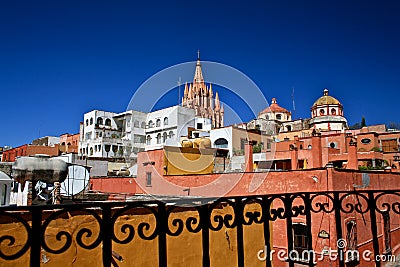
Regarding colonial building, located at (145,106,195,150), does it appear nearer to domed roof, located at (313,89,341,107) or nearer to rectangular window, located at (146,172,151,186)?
rectangular window, located at (146,172,151,186)

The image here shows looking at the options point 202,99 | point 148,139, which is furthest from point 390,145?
point 202,99

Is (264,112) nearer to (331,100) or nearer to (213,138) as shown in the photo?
(331,100)

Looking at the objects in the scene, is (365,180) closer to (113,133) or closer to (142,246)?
(142,246)

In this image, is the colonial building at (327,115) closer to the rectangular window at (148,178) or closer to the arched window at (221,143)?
the arched window at (221,143)

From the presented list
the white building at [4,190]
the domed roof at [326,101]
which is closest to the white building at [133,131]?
the domed roof at [326,101]

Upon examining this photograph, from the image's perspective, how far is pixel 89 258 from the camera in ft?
20.9

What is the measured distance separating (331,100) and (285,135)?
28.5 ft

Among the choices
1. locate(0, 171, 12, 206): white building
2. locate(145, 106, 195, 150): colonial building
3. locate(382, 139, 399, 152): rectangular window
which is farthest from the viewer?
locate(145, 106, 195, 150): colonial building

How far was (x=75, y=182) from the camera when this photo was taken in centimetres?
1466

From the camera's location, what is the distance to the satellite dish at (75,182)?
A: 565 inches

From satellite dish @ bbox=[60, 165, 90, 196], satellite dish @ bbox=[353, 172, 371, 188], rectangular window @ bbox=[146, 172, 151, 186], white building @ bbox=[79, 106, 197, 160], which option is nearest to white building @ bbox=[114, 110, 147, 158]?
white building @ bbox=[79, 106, 197, 160]

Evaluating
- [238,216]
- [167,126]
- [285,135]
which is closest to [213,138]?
[167,126]

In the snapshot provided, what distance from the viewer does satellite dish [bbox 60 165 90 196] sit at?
1435cm

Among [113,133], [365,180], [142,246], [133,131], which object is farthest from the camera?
[113,133]
